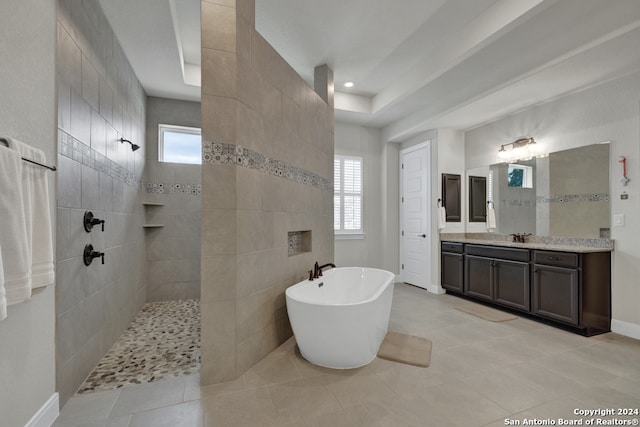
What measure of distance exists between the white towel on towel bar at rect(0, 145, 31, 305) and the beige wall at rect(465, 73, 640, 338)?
15.3 feet

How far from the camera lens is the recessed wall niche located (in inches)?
122

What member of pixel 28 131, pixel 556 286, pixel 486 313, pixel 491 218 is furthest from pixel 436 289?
pixel 28 131

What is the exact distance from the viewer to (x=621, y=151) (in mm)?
2939

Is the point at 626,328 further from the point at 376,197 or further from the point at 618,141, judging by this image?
the point at 376,197

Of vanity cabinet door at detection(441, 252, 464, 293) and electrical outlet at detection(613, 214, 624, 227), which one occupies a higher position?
electrical outlet at detection(613, 214, 624, 227)

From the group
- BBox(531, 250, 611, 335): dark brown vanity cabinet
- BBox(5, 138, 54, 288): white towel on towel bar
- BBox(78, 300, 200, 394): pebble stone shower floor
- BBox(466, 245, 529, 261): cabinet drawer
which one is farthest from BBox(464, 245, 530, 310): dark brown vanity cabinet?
BBox(5, 138, 54, 288): white towel on towel bar

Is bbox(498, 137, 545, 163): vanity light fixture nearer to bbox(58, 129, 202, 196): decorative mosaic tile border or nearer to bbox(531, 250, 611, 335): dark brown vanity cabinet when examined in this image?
bbox(531, 250, 611, 335): dark brown vanity cabinet

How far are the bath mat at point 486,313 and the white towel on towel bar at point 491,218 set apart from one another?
48.2 inches

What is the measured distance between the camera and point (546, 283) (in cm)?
314

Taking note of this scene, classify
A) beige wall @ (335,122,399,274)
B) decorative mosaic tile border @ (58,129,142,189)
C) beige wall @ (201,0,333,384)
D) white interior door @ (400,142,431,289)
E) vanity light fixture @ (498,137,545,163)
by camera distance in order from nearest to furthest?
decorative mosaic tile border @ (58,129,142,189)
beige wall @ (201,0,333,384)
vanity light fixture @ (498,137,545,163)
white interior door @ (400,142,431,289)
beige wall @ (335,122,399,274)

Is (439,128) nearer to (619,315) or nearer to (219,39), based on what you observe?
(619,315)

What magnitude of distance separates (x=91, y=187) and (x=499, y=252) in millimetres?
4427

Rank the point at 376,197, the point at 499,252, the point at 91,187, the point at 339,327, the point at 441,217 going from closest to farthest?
1. the point at 339,327
2. the point at 91,187
3. the point at 499,252
4. the point at 441,217
5. the point at 376,197

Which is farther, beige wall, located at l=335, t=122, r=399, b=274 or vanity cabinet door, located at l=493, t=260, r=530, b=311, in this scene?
beige wall, located at l=335, t=122, r=399, b=274
